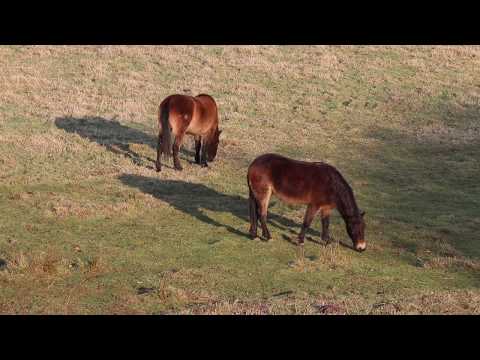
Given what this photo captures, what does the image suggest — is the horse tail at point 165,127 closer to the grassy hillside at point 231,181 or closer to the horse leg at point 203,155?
the grassy hillside at point 231,181

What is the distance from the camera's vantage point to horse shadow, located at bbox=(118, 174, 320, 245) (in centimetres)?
1520

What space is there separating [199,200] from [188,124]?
9.22 feet

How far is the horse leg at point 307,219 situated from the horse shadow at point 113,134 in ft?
22.7

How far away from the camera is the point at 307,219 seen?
44.7 feet

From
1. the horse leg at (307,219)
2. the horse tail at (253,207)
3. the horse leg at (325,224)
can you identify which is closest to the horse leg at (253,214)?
the horse tail at (253,207)

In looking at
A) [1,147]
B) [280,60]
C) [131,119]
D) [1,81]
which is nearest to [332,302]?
[1,147]

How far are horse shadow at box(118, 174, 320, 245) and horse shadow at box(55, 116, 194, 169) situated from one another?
6.52 ft

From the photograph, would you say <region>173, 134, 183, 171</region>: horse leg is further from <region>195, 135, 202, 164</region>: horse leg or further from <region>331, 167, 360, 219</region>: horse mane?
<region>331, 167, 360, 219</region>: horse mane

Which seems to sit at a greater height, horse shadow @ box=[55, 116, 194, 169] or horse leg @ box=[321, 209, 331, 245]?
horse leg @ box=[321, 209, 331, 245]

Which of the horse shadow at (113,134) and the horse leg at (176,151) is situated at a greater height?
the horse leg at (176,151)

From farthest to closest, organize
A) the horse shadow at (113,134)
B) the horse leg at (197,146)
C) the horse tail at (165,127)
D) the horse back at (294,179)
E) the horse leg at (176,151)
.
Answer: the horse shadow at (113,134)
the horse leg at (197,146)
the horse leg at (176,151)
the horse tail at (165,127)
the horse back at (294,179)

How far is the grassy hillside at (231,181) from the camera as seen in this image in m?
11.6

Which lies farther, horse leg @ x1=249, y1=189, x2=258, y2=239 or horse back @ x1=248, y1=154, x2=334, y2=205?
horse leg @ x1=249, y1=189, x2=258, y2=239

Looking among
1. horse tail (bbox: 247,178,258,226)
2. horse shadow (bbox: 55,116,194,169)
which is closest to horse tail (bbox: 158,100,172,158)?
horse shadow (bbox: 55,116,194,169)
